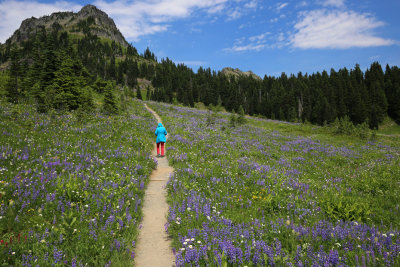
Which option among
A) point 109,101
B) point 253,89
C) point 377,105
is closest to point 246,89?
point 253,89

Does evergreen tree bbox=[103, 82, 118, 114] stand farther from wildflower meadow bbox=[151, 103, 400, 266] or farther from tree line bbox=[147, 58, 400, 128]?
tree line bbox=[147, 58, 400, 128]

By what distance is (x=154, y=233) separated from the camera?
16.7ft

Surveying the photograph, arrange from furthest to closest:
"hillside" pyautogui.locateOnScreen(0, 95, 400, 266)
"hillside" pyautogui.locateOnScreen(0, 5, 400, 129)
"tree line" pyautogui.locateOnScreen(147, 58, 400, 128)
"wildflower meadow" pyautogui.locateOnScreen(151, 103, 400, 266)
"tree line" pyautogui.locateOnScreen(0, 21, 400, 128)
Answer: "tree line" pyautogui.locateOnScreen(147, 58, 400, 128)
"hillside" pyautogui.locateOnScreen(0, 5, 400, 129)
"tree line" pyautogui.locateOnScreen(0, 21, 400, 128)
"hillside" pyautogui.locateOnScreen(0, 95, 400, 266)
"wildflower meadow" pyautogui.locateOnScreen(151, 103, 400, 266)

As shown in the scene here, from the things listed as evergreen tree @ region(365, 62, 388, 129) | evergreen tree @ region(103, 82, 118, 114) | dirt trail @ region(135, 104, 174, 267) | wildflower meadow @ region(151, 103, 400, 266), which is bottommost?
dirt trail @ region(135, 104, 174, 267)

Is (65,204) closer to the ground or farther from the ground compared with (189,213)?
farther from the ground

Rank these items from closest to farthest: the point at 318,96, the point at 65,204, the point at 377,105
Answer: the point at 65,204 < the point at 377,105 < the point at 318,96

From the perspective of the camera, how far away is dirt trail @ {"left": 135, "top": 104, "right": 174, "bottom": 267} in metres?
4.17

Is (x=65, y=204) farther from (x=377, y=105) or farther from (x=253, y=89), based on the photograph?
(x=253, y=89)

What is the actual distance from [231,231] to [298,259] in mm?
1452

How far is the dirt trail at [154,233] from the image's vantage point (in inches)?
164

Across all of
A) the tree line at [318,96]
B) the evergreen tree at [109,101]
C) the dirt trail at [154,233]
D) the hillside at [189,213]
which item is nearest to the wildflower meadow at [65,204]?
the hillside at [189,213]

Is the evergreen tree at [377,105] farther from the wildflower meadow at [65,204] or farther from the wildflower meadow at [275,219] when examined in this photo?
the wildflower meadow at [65,204]

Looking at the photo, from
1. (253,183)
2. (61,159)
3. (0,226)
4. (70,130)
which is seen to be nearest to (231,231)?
(253,183)

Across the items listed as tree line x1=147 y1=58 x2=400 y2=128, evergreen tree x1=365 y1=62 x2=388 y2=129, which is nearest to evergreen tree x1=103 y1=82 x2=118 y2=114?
tree line x1=147 y1=58 x2=400 y2=128
